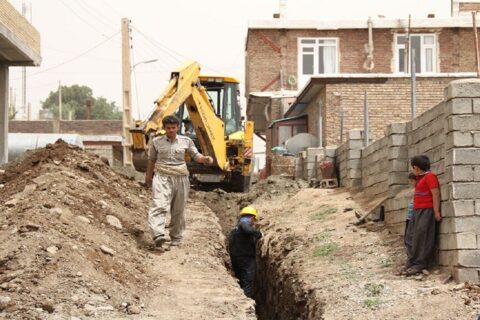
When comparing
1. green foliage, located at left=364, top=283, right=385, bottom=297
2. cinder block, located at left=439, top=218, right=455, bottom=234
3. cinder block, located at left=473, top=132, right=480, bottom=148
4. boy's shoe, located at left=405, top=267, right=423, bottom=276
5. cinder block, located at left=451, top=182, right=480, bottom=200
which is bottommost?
green foliage, located at left=364, top=283, right=385, bottom=297

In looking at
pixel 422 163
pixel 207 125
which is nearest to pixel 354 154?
pixel 207 125

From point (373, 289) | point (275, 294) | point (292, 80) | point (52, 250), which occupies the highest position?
point (292, 80)

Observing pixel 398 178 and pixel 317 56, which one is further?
pixel 317 56

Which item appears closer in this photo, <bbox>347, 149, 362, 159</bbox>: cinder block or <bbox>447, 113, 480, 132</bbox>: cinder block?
<bbox>447, 113, 480, 132</bbox>: cinder block

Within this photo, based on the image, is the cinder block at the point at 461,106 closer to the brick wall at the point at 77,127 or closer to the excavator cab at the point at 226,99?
the excavator cab at the point at 226,99

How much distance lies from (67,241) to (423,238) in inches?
154

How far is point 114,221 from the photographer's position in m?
11.3

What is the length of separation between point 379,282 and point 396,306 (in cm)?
101

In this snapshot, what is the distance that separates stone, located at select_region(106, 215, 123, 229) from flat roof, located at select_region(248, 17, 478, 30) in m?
23.1

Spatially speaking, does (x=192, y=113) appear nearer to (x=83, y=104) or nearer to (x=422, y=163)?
(x=422, y=163)

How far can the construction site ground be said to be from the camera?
7.52 m

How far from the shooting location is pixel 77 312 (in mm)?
7105

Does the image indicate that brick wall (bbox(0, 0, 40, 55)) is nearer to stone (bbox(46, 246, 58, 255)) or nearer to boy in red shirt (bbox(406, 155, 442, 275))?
stone (bbox(46, 246, 58, 255))

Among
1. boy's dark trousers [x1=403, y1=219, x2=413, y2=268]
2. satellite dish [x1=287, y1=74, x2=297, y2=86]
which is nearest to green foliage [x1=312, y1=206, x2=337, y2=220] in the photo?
boy's dark trousers [x1=403, y1=219, x2=413, y2=268]
